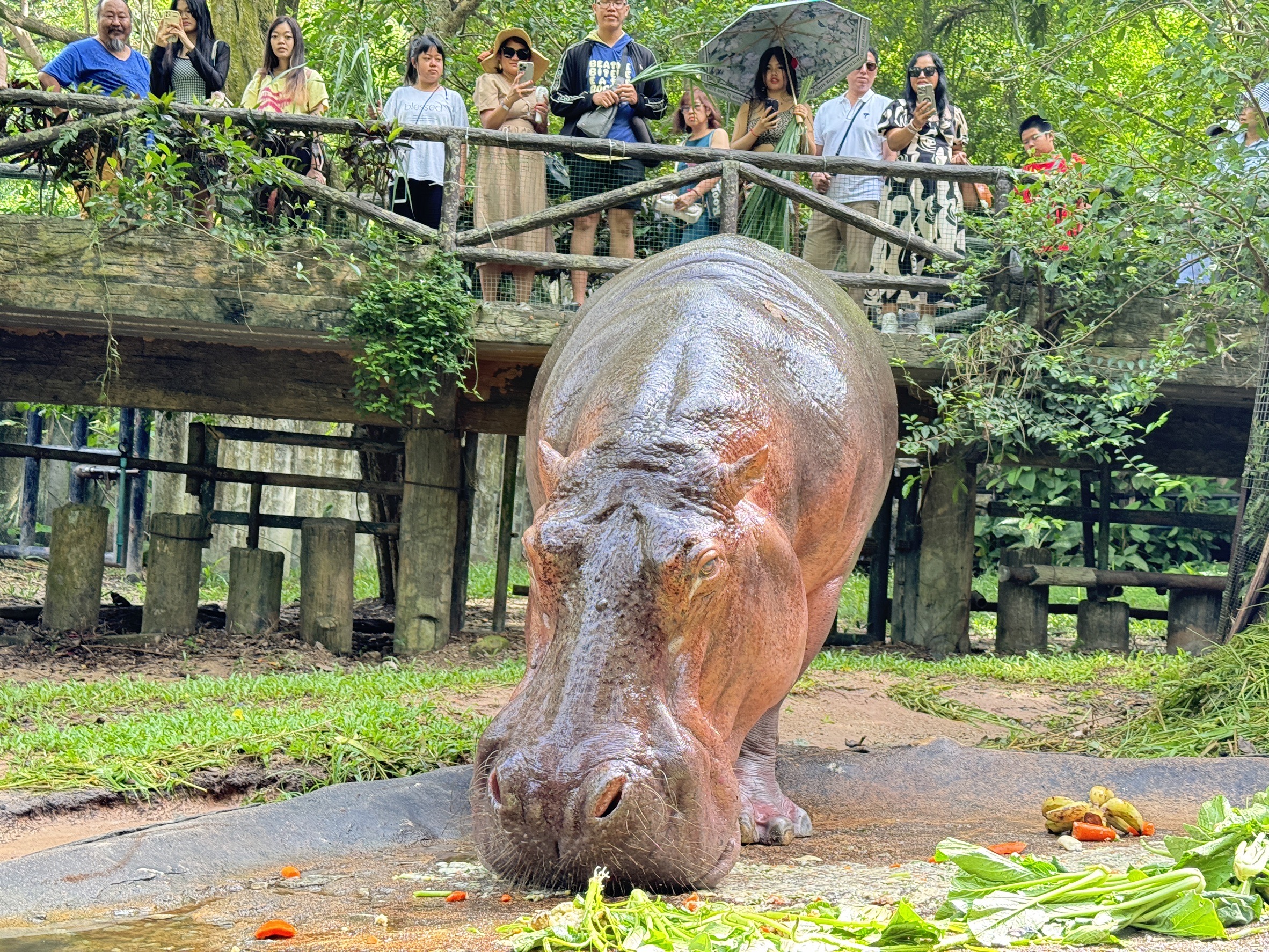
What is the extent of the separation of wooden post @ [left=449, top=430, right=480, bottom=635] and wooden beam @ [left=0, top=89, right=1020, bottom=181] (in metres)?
2.73

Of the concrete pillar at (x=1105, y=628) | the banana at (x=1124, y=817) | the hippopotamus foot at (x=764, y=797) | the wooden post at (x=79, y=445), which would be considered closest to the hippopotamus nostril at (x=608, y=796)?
the hippopotamus foot at (x=764, y=797)

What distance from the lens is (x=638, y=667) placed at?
286 centimetres

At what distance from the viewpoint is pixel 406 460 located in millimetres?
9789

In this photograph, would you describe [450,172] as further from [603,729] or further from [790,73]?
[603,729]

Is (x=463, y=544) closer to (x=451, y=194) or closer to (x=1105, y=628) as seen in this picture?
(x=451, y=194)

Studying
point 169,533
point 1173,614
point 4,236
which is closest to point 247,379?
point 169,533

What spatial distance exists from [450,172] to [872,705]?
4.12 m

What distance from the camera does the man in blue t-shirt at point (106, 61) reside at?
8.47 metres

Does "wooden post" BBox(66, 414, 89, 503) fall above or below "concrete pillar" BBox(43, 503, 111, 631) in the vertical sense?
above

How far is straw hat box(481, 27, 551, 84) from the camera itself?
348 inches

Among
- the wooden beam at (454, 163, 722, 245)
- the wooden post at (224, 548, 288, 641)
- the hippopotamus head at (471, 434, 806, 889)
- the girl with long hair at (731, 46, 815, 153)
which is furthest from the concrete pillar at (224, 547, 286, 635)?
the hippopotamus head at (471, 434, 806, 889)

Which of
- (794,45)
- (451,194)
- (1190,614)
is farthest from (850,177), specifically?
(1190,614)

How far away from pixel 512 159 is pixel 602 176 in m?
0.59

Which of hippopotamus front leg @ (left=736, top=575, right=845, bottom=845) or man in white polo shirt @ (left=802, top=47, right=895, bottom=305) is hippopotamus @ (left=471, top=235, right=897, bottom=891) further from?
man in white polo shirt @ (left=802, top=47, right=895, bottom=305)
